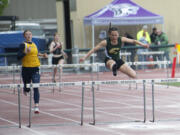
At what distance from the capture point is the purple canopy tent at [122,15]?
29.4m

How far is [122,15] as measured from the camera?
29.5m

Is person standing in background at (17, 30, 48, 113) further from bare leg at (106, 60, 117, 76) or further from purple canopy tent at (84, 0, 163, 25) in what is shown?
purple canopy tent at (84, 0, 163, 25)

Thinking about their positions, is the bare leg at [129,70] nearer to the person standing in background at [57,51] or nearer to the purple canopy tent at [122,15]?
the person standing in background at [57,51]

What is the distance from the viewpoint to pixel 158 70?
2592cm

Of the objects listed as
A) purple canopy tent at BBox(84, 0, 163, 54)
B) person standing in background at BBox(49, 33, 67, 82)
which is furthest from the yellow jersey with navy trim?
purple canopy tent at BBox(84, 0, 163, 54)

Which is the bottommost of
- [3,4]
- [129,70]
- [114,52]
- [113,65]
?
[129,70]

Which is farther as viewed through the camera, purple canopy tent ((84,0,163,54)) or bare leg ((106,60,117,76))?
purple canopy tent ((84,0,163,54))

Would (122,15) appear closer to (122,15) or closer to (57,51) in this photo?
(122,15)

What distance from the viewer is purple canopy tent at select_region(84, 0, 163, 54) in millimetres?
29375

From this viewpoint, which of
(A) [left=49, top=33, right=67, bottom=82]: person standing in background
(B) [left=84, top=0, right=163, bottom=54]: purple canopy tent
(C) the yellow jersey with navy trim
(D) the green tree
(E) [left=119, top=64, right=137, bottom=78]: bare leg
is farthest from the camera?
(D) the green tree

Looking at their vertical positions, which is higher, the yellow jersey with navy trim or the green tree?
the green tree

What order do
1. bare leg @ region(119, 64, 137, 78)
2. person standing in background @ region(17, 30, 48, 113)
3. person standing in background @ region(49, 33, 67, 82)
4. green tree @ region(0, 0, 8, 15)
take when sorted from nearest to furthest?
person standing in background @ region(17, 30, 48, 113), bare leg @ region(119, 64, 137, 78), person standing in background @ region(49, 33, 67, 82), green tree @ region(0, 0, 8, 15)

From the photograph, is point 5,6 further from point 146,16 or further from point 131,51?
point 131,51

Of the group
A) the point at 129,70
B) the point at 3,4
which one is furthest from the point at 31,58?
the point at 3,4
